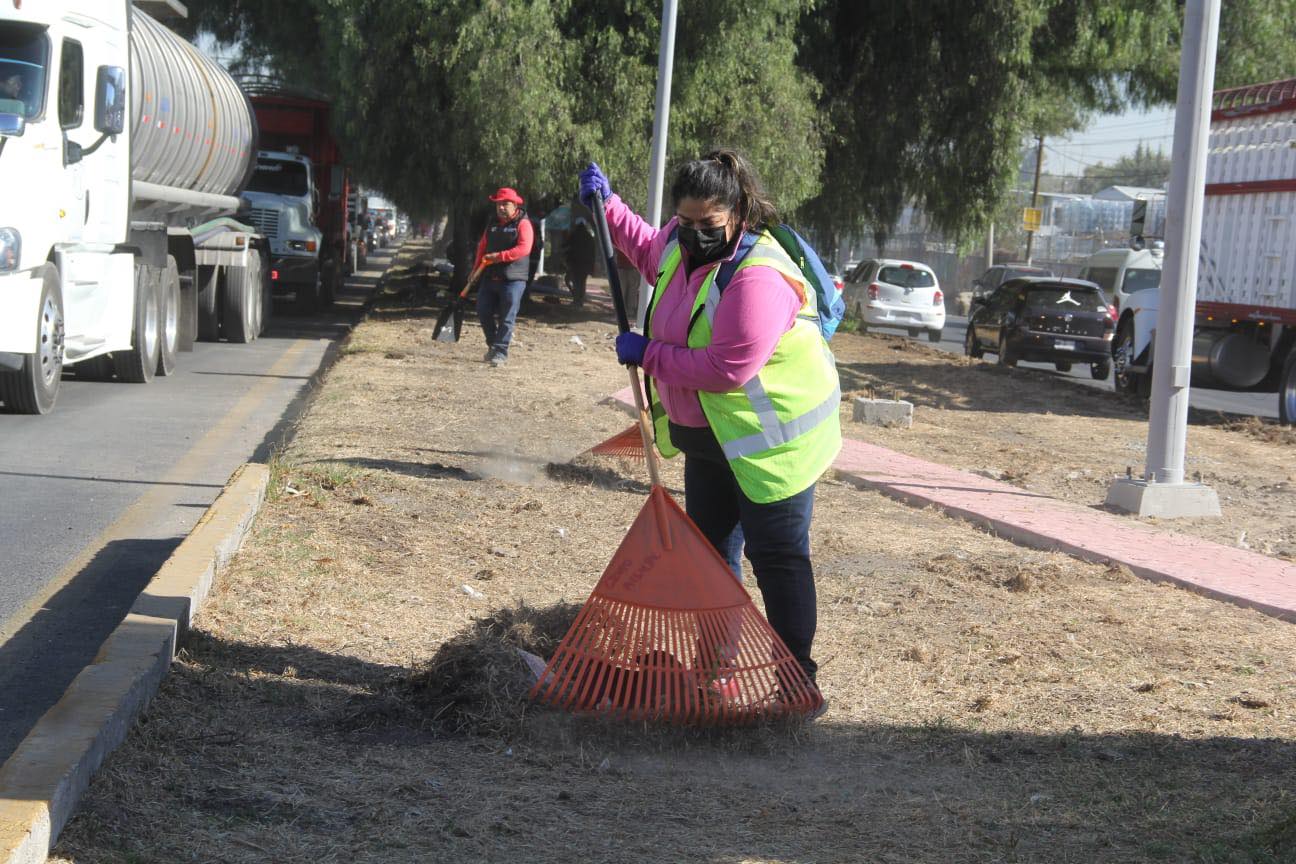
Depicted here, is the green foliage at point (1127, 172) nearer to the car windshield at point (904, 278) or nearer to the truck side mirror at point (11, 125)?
the car windshield at point (904, 278)

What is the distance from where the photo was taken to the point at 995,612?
19.8 feet

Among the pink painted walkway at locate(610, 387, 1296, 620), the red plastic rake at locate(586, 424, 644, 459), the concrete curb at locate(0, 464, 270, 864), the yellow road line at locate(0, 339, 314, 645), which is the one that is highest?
the red plastic rake at locate(586, 424, 644, 459)

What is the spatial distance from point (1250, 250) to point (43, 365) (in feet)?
41.0

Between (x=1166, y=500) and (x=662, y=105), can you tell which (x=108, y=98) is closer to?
(x=662, y=105)

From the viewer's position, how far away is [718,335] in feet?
13.8

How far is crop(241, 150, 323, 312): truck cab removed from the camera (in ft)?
75.3

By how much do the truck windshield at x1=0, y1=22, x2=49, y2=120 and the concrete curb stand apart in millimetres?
5656

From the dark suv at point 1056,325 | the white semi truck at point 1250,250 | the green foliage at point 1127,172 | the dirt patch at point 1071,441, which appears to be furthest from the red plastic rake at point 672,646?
the green foliage at point 1127,172

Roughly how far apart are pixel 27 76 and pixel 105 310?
2.27 meters

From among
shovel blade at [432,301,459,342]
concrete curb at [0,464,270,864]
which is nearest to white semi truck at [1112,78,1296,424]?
shovel blade at [432,301,459,342]

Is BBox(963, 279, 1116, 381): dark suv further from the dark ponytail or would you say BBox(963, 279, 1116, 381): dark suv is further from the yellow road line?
the dark ponytail

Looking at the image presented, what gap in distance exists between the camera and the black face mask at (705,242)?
4242 mm

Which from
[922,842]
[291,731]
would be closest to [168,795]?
[291,731]

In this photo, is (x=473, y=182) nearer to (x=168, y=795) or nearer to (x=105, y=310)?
(x=105, y=310)
